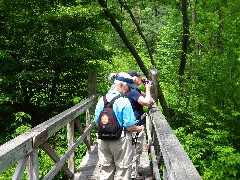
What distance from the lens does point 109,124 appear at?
12.8ft

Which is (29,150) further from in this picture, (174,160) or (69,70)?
(69,70)

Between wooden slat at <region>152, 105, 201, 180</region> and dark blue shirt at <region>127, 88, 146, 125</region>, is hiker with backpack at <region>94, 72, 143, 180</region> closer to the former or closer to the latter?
wooden slat at <region>152, 105, 201, 180</region>

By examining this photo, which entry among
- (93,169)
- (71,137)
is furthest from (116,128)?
(93,169)

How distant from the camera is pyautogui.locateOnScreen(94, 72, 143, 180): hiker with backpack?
3.90 m

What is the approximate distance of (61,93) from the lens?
11.1 meters

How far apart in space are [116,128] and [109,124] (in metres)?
0.10

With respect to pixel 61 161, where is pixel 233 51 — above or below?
above

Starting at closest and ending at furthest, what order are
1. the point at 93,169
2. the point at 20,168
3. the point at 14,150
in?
the point at 14,150, the point at 20,168, the point at 93,169

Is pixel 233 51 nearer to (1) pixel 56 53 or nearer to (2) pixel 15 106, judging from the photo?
(1) pixel 56 53

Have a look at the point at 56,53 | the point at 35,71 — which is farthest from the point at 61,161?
the point at 56,53

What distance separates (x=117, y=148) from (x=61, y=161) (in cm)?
88

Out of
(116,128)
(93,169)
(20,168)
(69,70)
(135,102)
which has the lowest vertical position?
(93,169)

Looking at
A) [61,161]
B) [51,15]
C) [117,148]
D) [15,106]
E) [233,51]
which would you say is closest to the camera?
[117,148]

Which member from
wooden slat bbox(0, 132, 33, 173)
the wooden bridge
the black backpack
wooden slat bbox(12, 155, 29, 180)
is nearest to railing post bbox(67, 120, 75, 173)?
the wooden bridge
